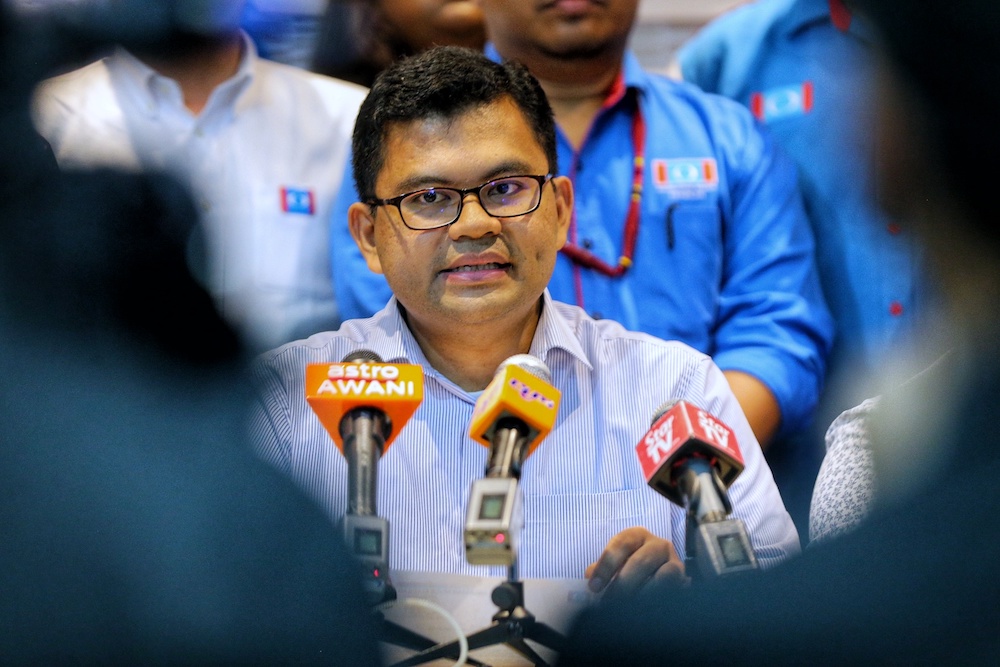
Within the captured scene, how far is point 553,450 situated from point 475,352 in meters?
0.22

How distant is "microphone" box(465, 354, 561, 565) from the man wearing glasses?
43 centimetres

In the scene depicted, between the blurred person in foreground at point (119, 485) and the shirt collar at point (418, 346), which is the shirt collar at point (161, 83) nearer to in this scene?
the blurred person in foreground at point (119, 485)

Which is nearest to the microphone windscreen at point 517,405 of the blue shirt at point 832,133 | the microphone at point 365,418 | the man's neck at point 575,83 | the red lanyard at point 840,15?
the microphone at point 365,418

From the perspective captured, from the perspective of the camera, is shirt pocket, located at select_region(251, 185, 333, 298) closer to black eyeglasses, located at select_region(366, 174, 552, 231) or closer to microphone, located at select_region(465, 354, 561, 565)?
black eyeglasses, located at select_region(366, 174, 552, 231)

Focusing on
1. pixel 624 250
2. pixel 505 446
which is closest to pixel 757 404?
pixel 624 250

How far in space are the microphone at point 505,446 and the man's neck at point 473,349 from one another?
1.65 ft

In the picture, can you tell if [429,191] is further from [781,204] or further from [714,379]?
[781,204]

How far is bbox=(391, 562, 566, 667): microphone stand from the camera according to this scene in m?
1.61

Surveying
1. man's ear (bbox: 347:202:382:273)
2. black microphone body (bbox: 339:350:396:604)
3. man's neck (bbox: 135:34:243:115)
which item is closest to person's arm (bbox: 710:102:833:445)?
man's ear (bbox: 347:202:382:273)

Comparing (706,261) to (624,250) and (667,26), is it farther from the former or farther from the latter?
→ (667,26)

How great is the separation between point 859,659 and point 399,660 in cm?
60

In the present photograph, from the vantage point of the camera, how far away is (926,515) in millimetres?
1590

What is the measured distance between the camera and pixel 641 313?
2.33 metres

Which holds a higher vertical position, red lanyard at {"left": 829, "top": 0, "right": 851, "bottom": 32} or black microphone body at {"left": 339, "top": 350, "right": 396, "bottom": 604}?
red lanyard at {"left": 829, "top": 0, "right": 851, "bottom": 32}
